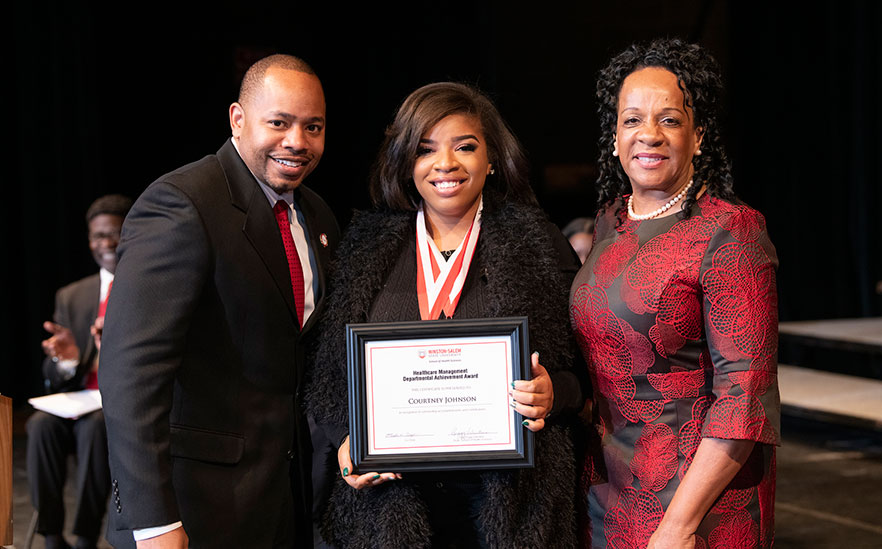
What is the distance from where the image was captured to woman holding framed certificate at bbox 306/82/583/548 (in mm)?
1923

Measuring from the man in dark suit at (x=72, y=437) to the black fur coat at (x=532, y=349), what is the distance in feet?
6.36

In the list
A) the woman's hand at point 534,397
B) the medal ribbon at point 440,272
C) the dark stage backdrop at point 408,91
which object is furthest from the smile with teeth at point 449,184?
the dark stage backdrop at point 408,91

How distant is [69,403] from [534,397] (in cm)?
261

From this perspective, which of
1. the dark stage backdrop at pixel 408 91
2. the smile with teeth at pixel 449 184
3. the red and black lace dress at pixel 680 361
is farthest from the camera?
the dark stage backdrop at pixel 408 91

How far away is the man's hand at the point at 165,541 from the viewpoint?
1.83 meters

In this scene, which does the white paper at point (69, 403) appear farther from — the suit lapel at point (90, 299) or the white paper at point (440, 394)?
the white paper at point (440, 394)

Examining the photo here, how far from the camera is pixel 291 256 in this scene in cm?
211

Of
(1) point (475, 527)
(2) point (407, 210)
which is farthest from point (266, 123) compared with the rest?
(1) point (475, 527)

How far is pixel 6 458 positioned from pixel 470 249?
1.04 m

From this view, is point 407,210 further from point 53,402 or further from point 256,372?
point 53,402

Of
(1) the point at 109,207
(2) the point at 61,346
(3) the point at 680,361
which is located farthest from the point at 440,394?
(1) the point at 109,207

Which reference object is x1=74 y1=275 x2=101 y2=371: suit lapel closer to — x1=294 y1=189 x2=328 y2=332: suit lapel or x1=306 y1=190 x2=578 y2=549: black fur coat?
x1=294 y1=189 x2=328 y2=332: suit lapel

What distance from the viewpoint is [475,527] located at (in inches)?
78.0

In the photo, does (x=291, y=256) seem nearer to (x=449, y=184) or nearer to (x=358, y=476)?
(x=449, y=184)
